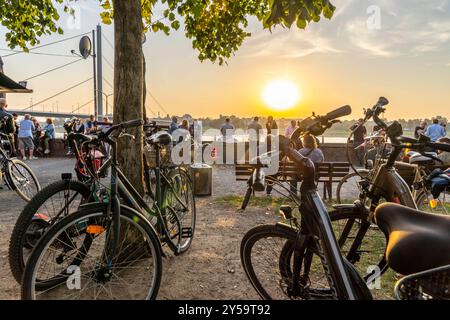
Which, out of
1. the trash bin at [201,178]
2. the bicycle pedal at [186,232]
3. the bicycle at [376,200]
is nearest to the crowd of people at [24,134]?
the trash bin at [201,178]

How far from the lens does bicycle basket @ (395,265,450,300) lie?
1276 mm

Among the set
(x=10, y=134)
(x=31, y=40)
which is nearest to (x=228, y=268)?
(x=31, y=40)

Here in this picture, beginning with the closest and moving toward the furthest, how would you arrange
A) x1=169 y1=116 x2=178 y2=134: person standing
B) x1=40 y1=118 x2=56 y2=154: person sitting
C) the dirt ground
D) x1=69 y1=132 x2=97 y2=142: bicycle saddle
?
x1=69 y1=132 x2=97 y2=142: bicycle saddle → the dirt ground → x1=169 y1=116 x2=178 y2=134: person standing → x1=40 y1=118 x2=56 y2=154: person sitting

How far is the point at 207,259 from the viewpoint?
3.67 metres

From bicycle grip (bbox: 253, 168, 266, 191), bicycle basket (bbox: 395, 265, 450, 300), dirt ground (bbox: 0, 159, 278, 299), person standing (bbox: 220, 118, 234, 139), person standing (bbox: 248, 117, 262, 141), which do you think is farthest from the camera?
person standing (bbox: 220, 118, 234, 139)

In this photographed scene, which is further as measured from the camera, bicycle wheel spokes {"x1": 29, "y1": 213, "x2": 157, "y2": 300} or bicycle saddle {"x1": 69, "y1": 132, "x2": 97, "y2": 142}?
bicycle saddle {"x1": 69, "y1": 132, "x2": 97, "y2": 142}

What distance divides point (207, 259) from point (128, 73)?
83.7 inches

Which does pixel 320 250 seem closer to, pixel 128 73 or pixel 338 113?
pixel 338 113

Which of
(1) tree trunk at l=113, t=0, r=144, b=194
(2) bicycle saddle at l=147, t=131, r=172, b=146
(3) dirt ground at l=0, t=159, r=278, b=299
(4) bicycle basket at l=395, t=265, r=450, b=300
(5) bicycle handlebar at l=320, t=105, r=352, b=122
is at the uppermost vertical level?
(1) tree trunk at l=113, t=0, r=144, b=194

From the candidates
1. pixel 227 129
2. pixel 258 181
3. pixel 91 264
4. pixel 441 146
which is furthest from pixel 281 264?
pixel 227 129

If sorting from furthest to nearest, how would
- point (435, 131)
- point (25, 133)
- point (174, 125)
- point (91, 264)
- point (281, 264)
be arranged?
1. point (174, 125)
2. point (25, 133)
3. point (435, 131)
4. point (91, 264)
5. point (281, 264)

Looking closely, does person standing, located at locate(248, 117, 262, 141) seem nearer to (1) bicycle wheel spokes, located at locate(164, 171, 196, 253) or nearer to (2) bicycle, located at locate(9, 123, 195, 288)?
(1) bicycle wheel spokes, located at locate(164, 171, 196, 253)

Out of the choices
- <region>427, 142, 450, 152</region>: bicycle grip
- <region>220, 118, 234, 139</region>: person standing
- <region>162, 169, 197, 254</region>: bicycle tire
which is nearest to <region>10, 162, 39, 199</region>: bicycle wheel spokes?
<region>162, 169, 197, 254</region>: bicycle tire

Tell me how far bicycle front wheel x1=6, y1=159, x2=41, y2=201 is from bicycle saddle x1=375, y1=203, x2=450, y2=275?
6251 mm
